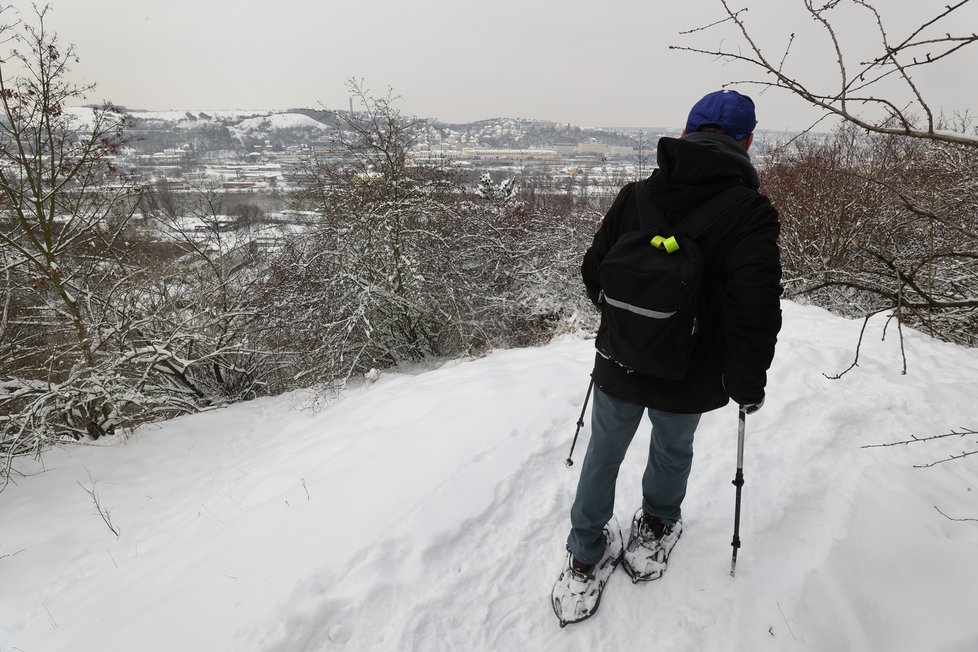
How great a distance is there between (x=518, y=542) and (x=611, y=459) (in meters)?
0.73

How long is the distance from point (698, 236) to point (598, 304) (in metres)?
0.62

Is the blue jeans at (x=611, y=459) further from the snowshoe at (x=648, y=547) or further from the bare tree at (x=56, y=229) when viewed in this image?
the bare tree at (x=56, y=229)

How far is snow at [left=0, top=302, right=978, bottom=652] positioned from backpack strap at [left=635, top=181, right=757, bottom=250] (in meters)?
1.61

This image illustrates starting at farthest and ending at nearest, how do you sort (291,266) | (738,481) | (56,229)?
(291,266)
(56,229)
(738,481)

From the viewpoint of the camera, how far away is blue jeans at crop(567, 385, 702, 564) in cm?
188

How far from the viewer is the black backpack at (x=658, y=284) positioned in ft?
5.05

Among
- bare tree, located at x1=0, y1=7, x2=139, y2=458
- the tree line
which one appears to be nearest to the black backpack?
the tree line

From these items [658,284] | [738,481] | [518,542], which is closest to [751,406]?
[738,481]

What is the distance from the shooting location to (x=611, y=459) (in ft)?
6.30

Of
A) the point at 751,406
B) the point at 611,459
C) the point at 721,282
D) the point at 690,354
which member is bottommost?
the point at 611,459

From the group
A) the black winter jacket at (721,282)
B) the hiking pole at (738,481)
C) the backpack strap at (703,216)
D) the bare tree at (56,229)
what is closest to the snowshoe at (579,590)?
the hiking pole at (738,481)

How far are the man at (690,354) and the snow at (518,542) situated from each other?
6.4 inches

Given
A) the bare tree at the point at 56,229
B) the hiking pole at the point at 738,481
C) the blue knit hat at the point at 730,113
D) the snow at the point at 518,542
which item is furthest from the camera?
the bare tree at the point at 56,229

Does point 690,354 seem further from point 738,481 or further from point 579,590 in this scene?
point 579,590
